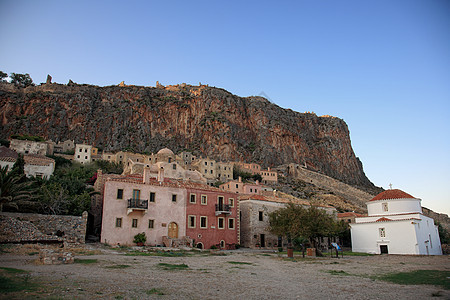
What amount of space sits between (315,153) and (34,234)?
14516 cm

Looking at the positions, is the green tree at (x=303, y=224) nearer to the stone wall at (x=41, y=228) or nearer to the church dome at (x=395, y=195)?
the church dome at (x=395, y=195)

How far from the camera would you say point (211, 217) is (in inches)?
1404

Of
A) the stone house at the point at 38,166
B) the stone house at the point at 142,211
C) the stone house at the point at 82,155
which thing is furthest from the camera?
the stone house at the point at 82,155

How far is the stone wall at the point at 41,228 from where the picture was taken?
22172 millimetres

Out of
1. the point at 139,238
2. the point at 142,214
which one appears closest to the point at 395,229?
the point at 142,214

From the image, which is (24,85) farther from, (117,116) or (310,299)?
(310,299)

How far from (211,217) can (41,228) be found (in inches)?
651

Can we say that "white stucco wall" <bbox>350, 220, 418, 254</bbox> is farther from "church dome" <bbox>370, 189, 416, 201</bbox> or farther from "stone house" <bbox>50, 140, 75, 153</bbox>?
"stone house" <bbox>50, 140, 75, 153</bbox>

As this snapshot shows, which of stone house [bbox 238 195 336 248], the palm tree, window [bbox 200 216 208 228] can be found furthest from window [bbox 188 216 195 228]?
the palm tree

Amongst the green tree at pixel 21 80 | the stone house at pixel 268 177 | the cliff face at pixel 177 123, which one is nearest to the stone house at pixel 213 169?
the stone house at pixel 268 177

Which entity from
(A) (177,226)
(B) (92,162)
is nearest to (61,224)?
(A) (177,226)

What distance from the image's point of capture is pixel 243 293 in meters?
10.9

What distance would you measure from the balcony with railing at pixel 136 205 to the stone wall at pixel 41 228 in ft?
13.8

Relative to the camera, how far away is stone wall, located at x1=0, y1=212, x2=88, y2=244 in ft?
72.7
